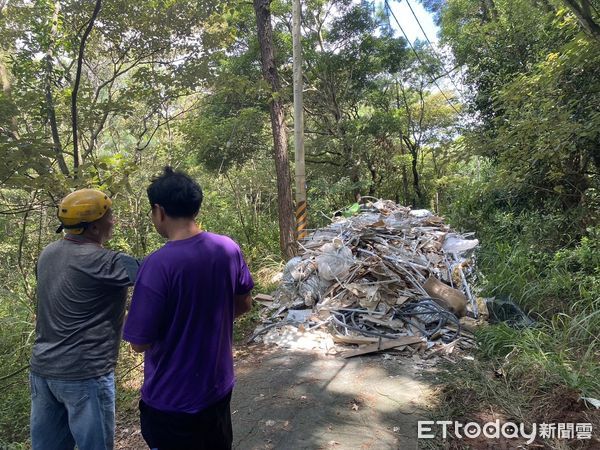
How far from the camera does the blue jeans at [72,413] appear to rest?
1801 mm

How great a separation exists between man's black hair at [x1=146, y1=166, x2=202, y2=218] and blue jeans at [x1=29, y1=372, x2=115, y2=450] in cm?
90

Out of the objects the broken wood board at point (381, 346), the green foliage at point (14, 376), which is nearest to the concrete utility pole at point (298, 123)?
the broken wood board at point (381, 346)

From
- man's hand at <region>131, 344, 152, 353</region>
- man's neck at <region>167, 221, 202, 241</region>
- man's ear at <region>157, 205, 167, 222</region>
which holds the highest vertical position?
man's ear at <region>157, 205, 167, 222</region>

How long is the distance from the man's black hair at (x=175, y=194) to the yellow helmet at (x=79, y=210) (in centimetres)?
44

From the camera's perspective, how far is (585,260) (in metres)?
5.12

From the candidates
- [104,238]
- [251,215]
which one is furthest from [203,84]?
[104,238]

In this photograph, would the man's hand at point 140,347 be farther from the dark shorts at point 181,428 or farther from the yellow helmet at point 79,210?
the yellow helmet at point 79,210

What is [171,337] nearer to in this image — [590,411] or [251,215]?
[590,411]

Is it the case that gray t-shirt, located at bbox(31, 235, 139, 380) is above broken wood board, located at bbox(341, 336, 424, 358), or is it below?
above

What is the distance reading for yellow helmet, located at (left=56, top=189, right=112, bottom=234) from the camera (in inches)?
72.8

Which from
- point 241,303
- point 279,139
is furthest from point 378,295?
point 279,139

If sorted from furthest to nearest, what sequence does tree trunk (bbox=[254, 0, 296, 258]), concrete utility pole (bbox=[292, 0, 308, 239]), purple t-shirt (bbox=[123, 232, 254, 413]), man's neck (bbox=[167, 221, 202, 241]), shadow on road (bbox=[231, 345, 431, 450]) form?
concrete utility pole (bbox=[292, 0, 308, 239])
tree trunk (bbox=[254, 0, 296, 258])
shadow on road (bbox=[231, 345, 431, 450])
man's neck (bbox=[167, 221, 202, 241])
purple t-shirt (bbox=[123, 232, 254, 413])

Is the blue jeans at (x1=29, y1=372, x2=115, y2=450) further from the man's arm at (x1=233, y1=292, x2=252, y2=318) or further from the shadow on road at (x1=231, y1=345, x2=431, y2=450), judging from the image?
the shadow on road at (x1=231, y1=345, x2=431, y2=450)

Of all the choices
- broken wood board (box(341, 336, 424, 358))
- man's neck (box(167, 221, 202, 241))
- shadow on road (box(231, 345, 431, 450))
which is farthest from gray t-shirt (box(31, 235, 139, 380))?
broken wood board (box(341, 336, 424, 358))
